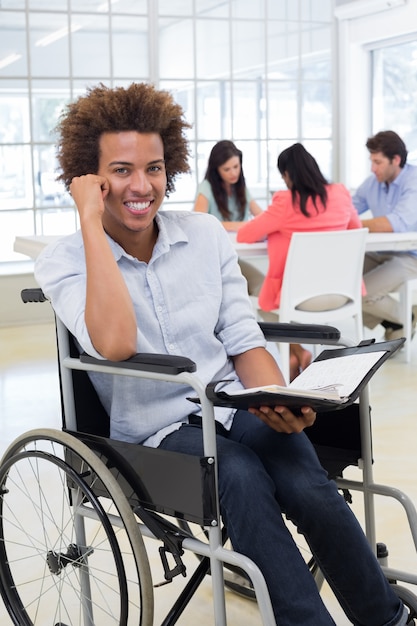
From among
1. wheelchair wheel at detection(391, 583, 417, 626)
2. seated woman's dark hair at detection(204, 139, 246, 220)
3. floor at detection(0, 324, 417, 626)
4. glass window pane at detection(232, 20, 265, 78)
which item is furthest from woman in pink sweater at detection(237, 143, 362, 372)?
glass window pane at detection(232, 20, 265, 78)

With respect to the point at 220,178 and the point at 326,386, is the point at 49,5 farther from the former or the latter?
the point at 326,386

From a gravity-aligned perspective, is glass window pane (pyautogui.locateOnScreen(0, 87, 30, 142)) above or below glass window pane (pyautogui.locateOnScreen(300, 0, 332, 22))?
below

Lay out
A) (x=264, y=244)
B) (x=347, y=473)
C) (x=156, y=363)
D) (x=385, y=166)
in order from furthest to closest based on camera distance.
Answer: (x=385, y=166) < (x=264, y=244) < (x=347, y=473) < (x=156, y=363)

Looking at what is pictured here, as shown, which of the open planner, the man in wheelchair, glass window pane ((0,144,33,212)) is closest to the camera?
the open planner

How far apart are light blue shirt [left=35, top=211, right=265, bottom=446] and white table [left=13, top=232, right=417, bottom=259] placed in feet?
7.15

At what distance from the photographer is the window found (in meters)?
5.98

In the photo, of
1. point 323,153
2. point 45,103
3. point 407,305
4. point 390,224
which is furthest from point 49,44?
point 407,305

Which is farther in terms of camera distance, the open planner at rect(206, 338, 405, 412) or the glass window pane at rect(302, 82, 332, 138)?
the glass window pane at rect(302, 82, 332, 138)

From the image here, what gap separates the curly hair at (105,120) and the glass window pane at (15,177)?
4280 mm

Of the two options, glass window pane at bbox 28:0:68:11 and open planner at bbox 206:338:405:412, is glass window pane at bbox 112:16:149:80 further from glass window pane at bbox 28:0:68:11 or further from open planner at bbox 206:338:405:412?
open planner at bbox 206:338:405:412

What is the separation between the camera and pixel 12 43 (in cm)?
589

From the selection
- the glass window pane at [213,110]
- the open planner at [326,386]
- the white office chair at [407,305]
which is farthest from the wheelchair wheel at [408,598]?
the glass window pane at [213,110]

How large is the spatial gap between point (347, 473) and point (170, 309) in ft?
4.49

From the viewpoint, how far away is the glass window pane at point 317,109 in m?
6.77
